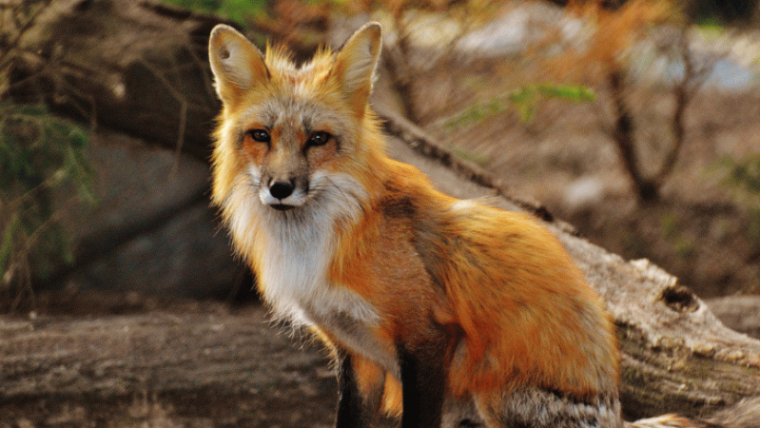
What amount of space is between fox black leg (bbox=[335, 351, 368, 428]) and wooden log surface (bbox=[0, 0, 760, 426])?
0.69 meters

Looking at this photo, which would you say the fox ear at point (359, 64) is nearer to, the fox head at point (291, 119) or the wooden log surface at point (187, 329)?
the fox head at point (291, 119)

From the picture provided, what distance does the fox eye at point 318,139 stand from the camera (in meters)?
2.31

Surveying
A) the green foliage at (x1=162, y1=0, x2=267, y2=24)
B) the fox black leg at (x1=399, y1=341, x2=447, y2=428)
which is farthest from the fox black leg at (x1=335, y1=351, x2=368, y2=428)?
the green foliage at (x1=162, y1=0, x2=267, y2=24)

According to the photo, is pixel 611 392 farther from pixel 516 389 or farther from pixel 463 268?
pixel 463 268

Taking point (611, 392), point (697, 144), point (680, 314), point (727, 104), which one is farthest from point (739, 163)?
point (611, 392)

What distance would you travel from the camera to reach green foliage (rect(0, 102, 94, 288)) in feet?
13.6

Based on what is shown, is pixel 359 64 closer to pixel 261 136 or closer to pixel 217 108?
pixel 261 136

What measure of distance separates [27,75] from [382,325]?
3.85 metres

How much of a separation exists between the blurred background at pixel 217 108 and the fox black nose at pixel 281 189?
2.31m

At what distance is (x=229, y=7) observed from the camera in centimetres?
452

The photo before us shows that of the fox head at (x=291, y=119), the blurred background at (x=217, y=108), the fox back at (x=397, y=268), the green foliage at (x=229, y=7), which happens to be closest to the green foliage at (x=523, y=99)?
the blurred background at (x=217, y=108)

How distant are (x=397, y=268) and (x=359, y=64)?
0.83 metres

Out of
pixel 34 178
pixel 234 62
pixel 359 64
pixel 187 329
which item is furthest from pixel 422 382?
pixel 34 178

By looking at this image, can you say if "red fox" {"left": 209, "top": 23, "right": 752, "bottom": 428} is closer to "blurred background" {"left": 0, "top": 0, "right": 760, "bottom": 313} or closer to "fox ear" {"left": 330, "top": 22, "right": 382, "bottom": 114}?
"fox ear" {"left": 330, "top": 22, "right": 382, "bottom": 114}
